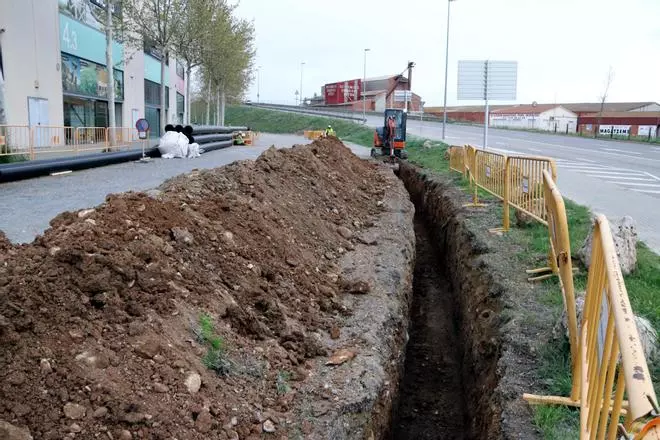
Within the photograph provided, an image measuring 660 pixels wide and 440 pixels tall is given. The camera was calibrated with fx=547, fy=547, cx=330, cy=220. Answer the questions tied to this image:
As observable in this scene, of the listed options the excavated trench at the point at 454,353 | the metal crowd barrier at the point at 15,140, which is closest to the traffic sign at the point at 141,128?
the metal crowd barrier at the point at 15,140

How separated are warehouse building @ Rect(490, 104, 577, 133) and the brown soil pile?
62.9 m

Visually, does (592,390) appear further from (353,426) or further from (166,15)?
(166,15)

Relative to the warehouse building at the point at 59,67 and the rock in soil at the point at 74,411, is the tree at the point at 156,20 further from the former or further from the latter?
the rock in soil at the point at 74,411

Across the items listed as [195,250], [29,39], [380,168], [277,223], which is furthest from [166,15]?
[195,250]

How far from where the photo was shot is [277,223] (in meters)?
7.22

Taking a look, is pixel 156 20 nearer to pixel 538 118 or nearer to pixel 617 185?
pixel 617 185

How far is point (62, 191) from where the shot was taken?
981cm

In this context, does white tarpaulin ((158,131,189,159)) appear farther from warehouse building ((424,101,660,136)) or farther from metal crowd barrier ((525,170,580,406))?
warehouse building ((424,101,660,136))

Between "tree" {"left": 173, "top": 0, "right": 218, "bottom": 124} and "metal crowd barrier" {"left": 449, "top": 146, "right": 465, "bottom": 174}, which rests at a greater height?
"tree" {"left": 173, "top": 0, "right": 218, "bottom": 124}

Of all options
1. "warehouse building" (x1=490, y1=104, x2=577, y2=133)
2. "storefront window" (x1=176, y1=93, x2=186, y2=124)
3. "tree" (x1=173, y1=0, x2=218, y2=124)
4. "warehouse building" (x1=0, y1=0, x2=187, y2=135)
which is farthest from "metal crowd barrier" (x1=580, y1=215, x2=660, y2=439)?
"warehouse building" (x1=490, y1=104, x2=577, y2=133)

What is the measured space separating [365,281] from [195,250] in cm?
228

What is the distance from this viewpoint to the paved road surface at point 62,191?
707cm

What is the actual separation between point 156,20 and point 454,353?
2162 cm

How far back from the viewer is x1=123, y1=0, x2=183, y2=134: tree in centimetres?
2334
